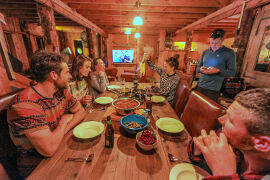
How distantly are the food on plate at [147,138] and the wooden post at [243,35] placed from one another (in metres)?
3.28

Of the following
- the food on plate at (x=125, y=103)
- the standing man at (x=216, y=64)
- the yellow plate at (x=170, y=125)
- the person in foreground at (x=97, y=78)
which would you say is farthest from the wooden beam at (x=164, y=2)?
the yellow plate at (x=170, y=125)

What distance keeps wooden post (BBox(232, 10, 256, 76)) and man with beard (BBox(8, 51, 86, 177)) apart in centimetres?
372

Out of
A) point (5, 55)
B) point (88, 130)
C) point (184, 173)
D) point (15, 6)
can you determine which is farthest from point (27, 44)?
point (184, 173)

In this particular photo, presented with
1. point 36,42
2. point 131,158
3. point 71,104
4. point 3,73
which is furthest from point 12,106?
point 36,42

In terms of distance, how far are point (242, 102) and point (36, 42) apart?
8.58m

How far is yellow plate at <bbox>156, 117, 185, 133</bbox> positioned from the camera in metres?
1.19

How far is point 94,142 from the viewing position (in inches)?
41.1

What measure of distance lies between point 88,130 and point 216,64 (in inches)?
107

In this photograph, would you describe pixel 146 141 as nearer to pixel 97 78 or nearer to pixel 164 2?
pixel 97 78

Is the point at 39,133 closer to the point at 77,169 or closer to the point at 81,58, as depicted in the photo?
the point at 77,169

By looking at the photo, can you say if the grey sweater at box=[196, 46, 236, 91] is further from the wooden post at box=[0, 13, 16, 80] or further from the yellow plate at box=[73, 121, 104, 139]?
the wooden post at box=[0, 13, 16, 80]

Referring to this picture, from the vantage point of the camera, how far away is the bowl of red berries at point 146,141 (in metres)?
0.93

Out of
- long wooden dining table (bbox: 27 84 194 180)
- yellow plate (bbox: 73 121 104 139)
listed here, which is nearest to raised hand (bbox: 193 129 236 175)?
long wooden dining table (bbox: 27 84 194 180)

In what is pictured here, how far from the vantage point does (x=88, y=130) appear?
3.82 feet
